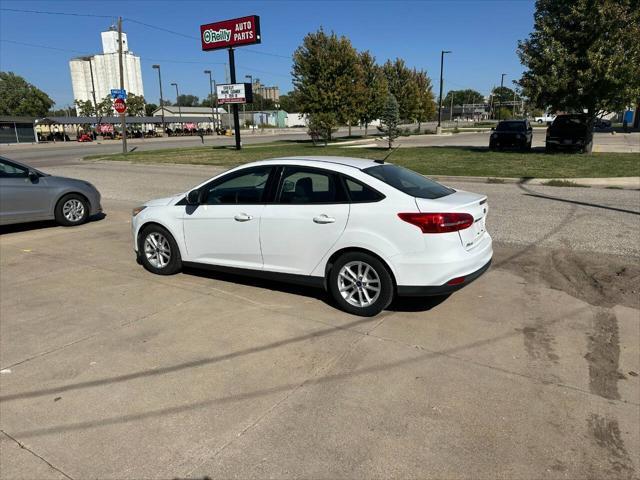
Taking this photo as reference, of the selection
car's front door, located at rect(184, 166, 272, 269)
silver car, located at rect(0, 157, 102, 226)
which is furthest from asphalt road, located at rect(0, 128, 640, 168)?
car's front door, located at rect(184, 166, 272, 269)

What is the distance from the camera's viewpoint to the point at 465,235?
457 cm

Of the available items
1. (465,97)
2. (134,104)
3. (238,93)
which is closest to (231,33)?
(238,93)

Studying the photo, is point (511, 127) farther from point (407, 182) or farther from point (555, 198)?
point (407, 182)

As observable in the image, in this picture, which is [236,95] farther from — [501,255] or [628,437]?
[628,437]

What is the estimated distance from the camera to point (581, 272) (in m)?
6.17

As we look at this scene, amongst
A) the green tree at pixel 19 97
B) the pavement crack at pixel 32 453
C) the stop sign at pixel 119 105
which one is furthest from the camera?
the green tree at pixel 19 97

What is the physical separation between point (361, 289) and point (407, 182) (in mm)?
1224

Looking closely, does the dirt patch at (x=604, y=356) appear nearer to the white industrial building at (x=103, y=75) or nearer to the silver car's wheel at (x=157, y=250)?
the silver car's wheel at (x=157, y=250)

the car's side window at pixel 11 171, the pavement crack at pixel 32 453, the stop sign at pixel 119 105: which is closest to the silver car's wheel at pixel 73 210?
the car's side window at pixel 11 171

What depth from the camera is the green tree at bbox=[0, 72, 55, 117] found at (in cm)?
8781

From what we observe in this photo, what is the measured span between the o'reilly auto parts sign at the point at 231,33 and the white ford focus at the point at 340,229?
25.3 meters

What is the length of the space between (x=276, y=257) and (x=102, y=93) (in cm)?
11163

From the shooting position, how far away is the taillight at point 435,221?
4391 mm

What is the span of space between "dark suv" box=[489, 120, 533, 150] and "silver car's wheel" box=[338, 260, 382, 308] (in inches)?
891
